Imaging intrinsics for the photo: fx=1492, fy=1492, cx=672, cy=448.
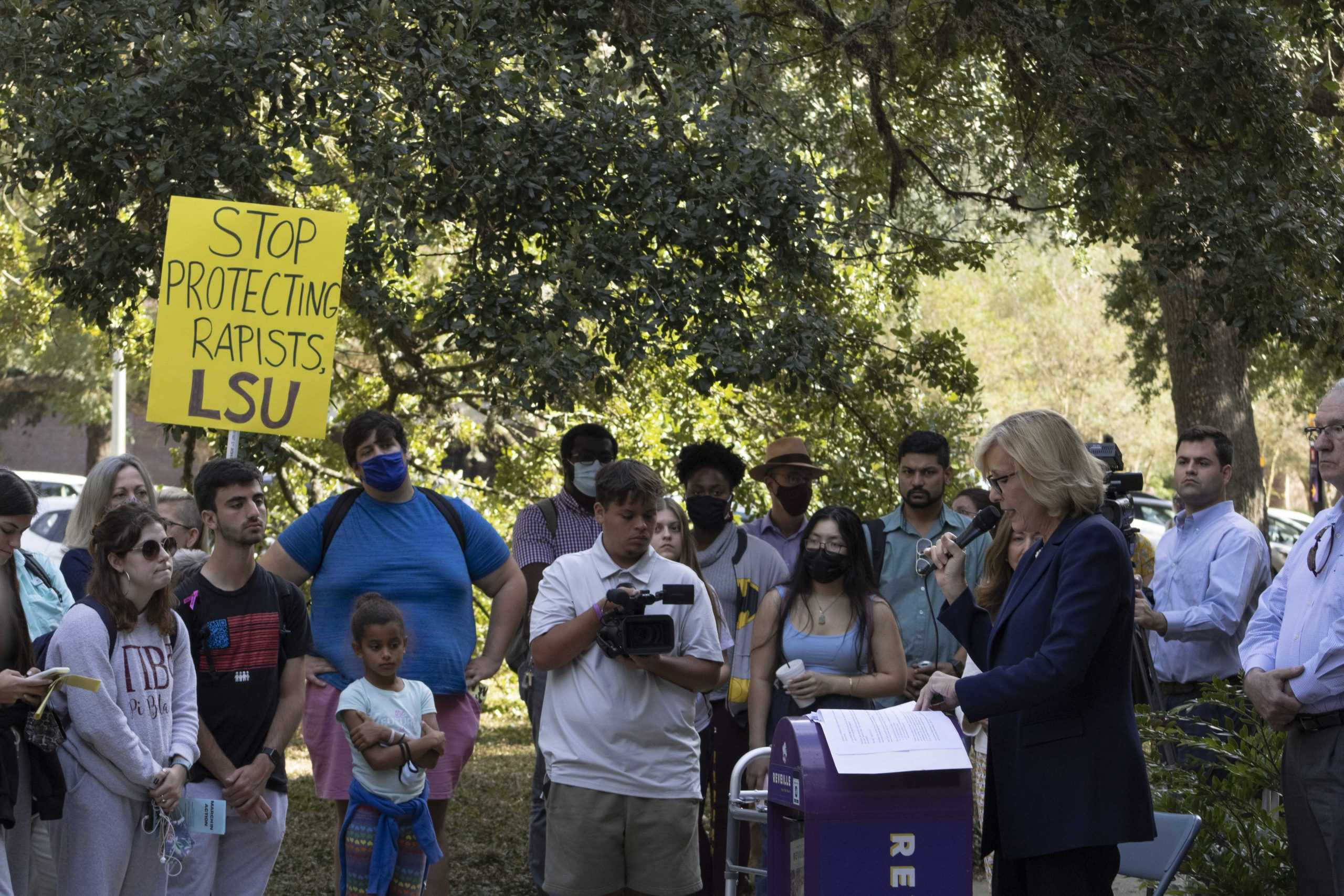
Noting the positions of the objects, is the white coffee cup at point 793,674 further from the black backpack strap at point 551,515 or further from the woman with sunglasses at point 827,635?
the black backpack strap at point 551,515

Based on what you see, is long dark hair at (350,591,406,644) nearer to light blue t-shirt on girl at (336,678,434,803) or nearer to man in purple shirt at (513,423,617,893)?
light blue t-shirt on girl at (336,678,434,803)

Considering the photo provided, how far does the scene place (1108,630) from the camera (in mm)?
3793

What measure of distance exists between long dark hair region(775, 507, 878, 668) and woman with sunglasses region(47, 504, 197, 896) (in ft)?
8.27

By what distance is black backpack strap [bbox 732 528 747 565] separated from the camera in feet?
22.1

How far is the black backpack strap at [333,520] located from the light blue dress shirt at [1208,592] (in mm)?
3577

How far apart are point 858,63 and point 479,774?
236 inches

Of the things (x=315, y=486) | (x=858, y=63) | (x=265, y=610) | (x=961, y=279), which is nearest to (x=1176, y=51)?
(x=858, y=63)

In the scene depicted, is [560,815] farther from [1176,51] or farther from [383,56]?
[1176,51]

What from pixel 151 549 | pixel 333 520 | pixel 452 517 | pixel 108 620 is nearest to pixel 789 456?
pixel 452 517

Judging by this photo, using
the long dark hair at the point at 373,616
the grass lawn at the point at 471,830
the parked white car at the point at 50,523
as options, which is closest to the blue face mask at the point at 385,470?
the long dark hair at the point at 373,616

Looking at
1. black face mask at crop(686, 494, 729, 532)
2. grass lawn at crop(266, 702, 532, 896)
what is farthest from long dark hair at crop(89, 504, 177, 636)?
black face mask at crop(686, 494, 729, 532)

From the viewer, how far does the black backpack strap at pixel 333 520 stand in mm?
5590

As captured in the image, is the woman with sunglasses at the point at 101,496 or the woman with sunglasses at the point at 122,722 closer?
the woman with sunglasses at the point at 122,722

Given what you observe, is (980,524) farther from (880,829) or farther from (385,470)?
(385,470)
